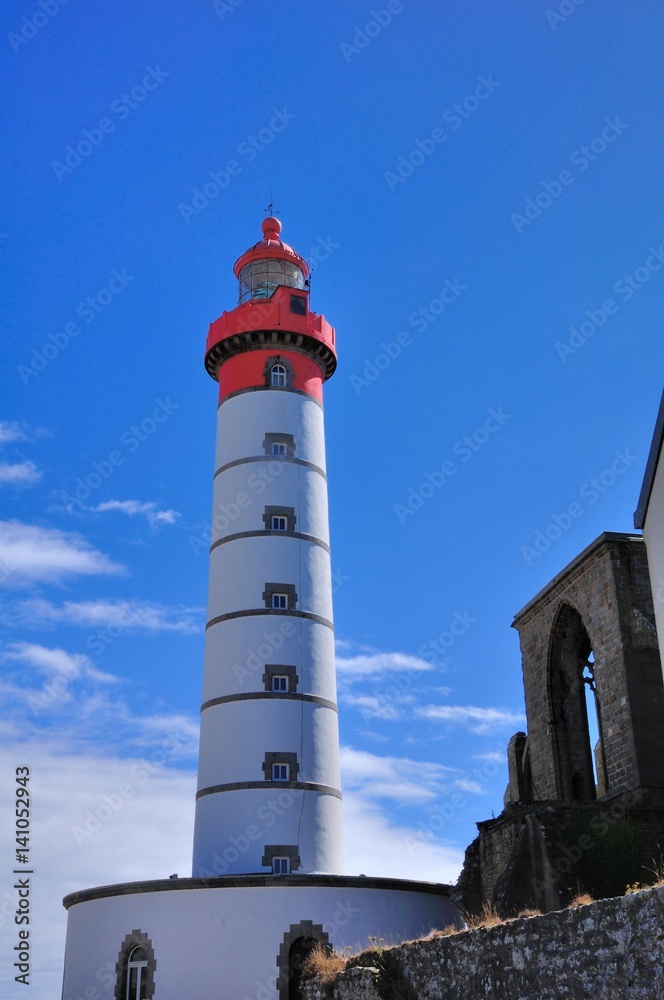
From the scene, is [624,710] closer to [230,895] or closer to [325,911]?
[325,911]

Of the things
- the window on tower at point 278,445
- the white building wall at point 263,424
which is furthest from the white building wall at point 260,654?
the white building wall at point 263,424

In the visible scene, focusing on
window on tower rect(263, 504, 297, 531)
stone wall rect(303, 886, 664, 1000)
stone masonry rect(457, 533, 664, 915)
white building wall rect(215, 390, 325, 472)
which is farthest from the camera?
white building wall rect(215, 390, 325, 472)

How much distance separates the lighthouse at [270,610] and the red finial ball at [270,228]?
6.36ft

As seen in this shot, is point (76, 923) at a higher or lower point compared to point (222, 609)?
lower

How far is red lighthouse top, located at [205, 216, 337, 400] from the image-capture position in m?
24.9

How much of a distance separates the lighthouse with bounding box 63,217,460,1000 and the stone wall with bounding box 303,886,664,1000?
867 cm

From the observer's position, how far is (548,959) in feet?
25.4

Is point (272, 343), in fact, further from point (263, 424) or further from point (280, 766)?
point (280, 766)

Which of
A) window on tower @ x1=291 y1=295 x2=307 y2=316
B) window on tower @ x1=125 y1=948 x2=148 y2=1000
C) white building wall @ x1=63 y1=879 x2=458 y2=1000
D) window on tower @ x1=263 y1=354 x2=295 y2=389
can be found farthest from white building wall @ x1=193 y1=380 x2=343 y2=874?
window on tower @ x1=125 y1=948 x2=148 y2=1000

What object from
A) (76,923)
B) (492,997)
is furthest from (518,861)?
(76,923)

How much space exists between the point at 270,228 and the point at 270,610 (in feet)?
36.7

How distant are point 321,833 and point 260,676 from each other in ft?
10.9

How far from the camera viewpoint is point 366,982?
10.5m

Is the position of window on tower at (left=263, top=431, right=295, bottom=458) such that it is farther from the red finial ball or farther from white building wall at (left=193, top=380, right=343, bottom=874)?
the red finial ball
